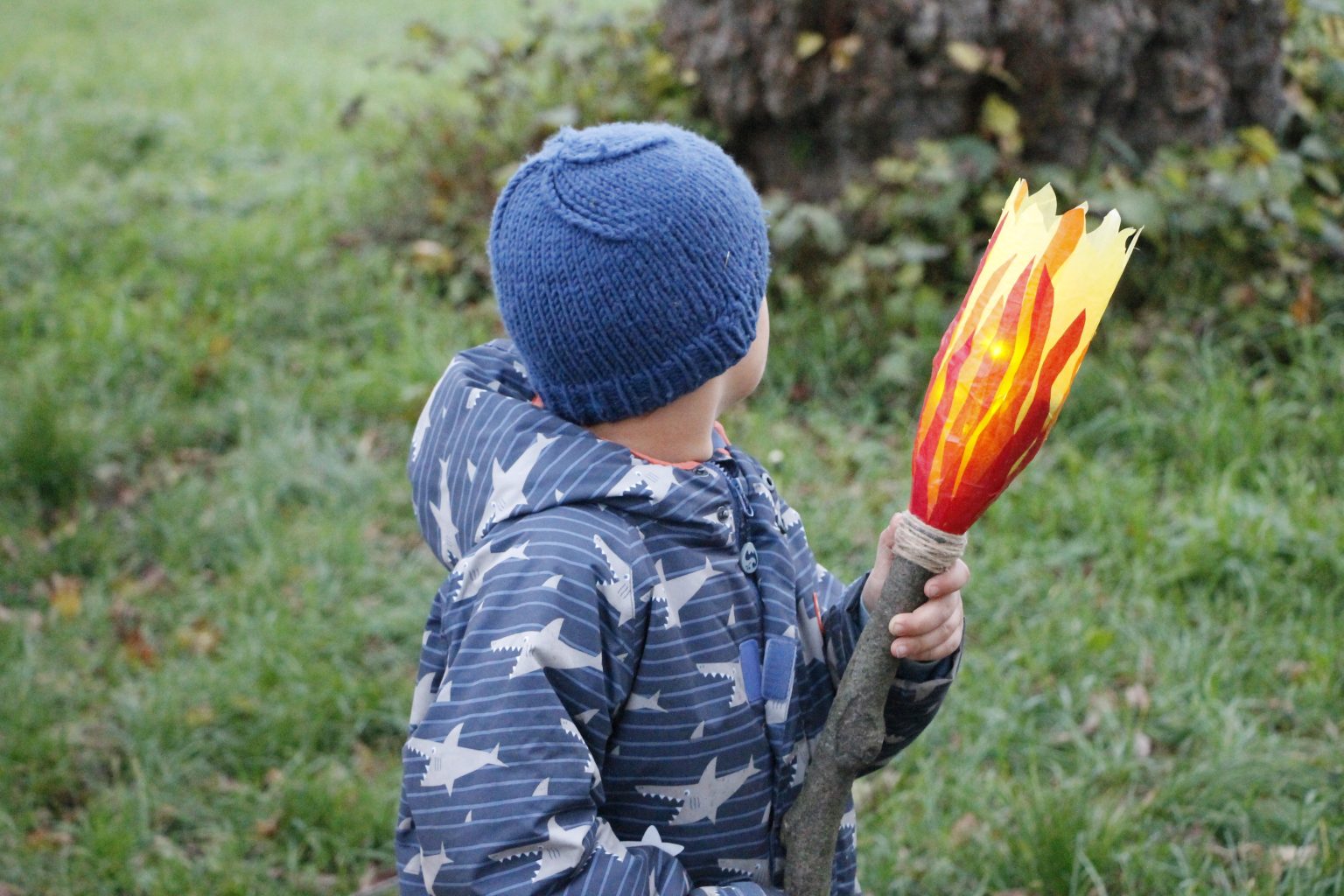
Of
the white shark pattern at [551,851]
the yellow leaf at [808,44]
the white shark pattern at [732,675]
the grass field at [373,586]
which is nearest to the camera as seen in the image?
the white shark pattern at [551,851]

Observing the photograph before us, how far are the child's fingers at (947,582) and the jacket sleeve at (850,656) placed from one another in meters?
0.21

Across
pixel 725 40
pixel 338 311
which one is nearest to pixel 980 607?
pixel 725 40

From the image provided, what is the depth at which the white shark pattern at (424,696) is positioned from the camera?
159cm

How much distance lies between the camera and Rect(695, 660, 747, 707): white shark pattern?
157 cm

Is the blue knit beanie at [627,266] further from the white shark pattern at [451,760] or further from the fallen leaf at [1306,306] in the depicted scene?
the fallen leaf at [1306,306]

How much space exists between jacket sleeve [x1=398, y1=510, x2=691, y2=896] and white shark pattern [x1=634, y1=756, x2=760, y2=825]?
9 centimetres

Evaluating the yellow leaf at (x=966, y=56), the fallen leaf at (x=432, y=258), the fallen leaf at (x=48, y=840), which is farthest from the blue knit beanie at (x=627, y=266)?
the fallen leaf at (x=432, y=258)

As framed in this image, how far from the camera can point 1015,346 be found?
1380 mm

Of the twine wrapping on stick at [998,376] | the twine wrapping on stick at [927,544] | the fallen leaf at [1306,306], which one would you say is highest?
the twine wrapping on stick at [998,376]

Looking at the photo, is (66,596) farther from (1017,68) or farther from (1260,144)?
(1260,144)

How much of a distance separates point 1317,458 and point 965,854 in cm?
183

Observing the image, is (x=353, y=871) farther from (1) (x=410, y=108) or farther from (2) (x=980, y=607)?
(1) (x=410, y=108)

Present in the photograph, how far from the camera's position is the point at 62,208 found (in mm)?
5895

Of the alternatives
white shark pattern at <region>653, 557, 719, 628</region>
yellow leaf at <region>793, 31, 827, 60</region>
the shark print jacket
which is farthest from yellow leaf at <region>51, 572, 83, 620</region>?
yellow leaf at <region>793, 31, 827, 60</region>
